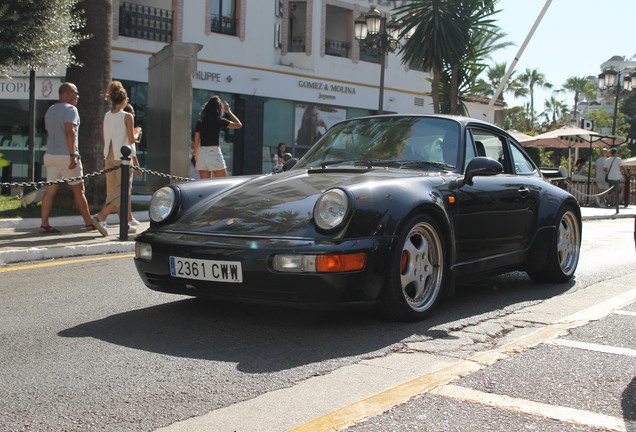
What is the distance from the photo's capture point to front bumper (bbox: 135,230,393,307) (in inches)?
163

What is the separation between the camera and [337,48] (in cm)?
2805

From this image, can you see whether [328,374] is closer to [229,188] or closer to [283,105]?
[229,188]

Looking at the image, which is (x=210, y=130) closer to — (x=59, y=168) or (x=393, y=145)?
(x=59, y=168)

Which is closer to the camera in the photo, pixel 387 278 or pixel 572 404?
pixel 572 404

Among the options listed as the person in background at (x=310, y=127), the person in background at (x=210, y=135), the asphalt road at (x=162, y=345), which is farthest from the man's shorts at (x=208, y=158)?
the person in background at (x=310, y=127)

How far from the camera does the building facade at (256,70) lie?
2117 centimetres

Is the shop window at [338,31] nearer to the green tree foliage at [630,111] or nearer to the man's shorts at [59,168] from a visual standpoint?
the man's shorts at [59,168]

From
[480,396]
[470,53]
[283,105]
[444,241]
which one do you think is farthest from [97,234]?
[283,105]

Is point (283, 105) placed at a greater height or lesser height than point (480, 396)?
greater

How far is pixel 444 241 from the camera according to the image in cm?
496

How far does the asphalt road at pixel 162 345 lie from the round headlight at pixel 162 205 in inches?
24.2

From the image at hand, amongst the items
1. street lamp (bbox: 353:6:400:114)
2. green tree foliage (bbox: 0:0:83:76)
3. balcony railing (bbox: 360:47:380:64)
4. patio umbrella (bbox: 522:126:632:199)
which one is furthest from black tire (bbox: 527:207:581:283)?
balcony railing (bbox: 360:47:380:64)

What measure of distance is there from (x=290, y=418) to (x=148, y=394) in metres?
0.67

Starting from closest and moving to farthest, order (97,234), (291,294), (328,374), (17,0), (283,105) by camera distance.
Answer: (328,374) < (291,294) < (97,234) < (17,0) < (283,105)
